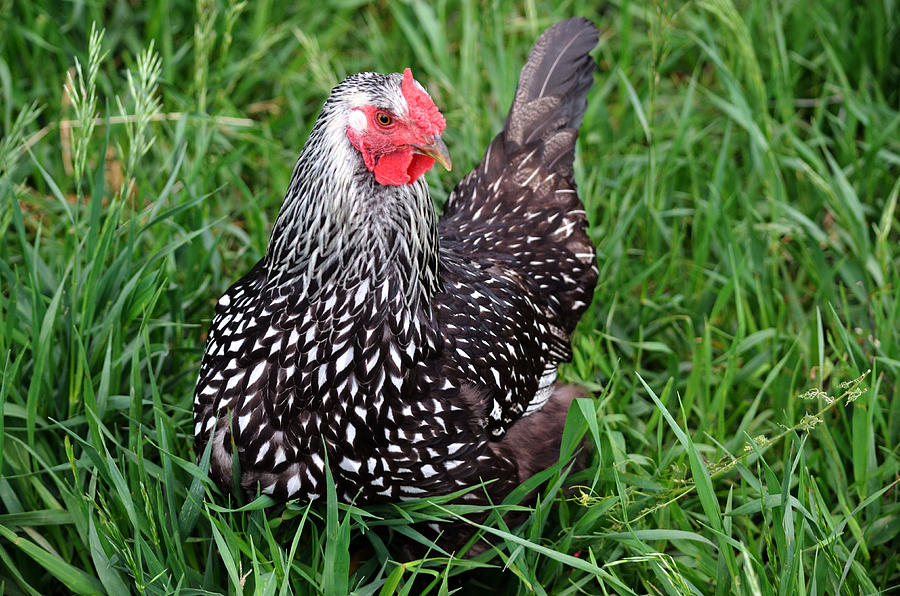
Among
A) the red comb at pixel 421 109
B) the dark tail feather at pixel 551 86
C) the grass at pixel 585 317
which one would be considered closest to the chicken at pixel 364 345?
the red comb at pixel 421 109

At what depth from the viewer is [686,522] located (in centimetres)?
240

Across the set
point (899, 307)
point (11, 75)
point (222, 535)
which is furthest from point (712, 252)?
point (11, 75)

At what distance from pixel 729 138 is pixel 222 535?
2515 millimetres

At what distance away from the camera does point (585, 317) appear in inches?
125

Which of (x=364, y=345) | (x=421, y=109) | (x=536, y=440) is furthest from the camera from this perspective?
(x=536, y=440)

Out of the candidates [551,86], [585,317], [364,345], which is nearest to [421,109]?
[364,345]

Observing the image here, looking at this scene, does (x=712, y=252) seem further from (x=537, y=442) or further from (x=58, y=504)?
(x=58, y=504)

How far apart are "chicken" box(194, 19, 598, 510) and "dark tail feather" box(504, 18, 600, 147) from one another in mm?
861

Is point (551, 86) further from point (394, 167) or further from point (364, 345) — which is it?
point (364, 345)

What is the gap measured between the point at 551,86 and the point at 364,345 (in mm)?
1447

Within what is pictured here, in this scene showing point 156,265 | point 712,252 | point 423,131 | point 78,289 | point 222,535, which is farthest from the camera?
point 712,252

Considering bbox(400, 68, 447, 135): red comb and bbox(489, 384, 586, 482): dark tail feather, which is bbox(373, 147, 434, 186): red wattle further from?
bbox(489, 384, 586, 482): dark tail feather

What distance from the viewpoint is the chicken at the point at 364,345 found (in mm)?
1963

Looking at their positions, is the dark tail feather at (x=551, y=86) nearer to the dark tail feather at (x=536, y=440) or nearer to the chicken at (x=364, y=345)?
the chicken at (x=364, y=345)
